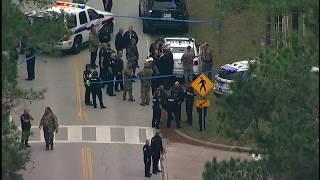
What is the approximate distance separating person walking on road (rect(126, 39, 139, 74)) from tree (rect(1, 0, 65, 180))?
10.6 meters

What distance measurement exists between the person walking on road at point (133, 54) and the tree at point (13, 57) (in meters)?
10.6

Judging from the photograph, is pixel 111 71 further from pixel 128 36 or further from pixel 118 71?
pixel 128 36

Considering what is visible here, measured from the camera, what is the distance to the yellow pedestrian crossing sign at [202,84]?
99.8ft

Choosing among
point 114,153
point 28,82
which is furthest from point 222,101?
point 28,82

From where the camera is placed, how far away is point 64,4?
3850 centimetres

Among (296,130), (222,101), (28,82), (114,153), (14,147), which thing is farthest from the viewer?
(28,82)

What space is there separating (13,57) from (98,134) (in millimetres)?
9657

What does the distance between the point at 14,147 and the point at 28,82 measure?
13.3m

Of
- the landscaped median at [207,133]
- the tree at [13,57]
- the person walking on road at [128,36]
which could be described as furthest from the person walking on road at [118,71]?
the tree at [13,57]

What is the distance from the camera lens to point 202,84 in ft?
99.9

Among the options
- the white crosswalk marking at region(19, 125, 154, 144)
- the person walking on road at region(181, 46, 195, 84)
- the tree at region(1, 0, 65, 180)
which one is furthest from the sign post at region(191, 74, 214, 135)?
the tree at region(1, 0, 65, 180)

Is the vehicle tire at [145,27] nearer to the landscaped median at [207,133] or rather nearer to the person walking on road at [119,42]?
the person walking on road at [119,42]

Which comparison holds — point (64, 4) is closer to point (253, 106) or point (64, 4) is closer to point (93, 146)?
point (93, 146)

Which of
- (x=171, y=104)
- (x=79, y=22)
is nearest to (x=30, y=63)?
(x=79, y=22)
